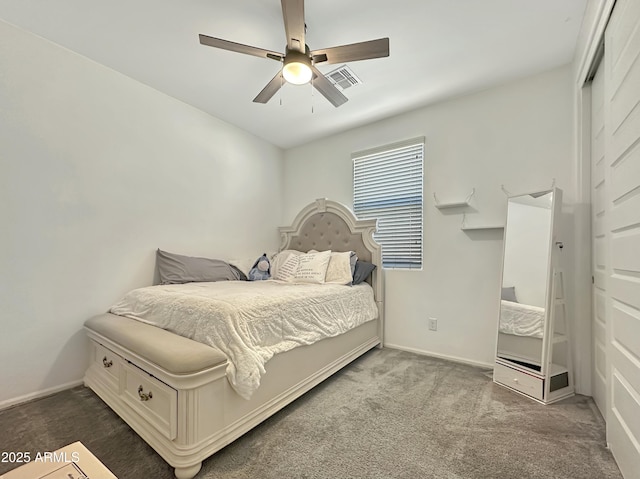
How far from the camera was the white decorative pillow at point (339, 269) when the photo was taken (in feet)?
9.18

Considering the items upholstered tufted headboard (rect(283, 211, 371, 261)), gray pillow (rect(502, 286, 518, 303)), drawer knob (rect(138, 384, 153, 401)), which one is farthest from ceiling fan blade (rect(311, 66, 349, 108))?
drawer knob (rect(138, 384, 153, 401))

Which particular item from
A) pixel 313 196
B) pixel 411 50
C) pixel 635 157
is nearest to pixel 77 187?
pixel 313 196

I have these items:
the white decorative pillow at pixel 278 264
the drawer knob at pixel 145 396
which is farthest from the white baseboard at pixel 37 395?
the white decorative pillow at pixel 278 264

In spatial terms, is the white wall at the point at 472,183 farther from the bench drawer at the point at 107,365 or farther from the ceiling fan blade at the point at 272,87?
the bench drawer at the point at 107,365

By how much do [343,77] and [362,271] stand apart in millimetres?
1807

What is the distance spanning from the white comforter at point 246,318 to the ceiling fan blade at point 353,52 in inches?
61.0

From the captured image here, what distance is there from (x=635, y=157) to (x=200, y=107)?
3320 mm

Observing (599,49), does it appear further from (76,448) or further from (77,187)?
(77,187)

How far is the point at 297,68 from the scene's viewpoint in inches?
69.6

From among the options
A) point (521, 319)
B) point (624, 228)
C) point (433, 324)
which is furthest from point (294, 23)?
point (433, 324)

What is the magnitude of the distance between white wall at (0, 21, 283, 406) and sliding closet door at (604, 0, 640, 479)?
3.16m

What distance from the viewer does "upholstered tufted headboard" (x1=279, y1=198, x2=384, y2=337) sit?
10.1 feet

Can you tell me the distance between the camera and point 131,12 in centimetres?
181

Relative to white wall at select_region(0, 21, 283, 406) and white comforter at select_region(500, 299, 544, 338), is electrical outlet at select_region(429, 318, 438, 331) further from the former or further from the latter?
white wall at select_region(0, 21, 283, 406)
